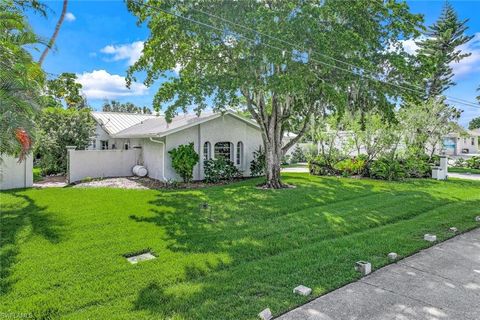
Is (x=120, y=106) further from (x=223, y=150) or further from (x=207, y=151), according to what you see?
(x=207, y=151)

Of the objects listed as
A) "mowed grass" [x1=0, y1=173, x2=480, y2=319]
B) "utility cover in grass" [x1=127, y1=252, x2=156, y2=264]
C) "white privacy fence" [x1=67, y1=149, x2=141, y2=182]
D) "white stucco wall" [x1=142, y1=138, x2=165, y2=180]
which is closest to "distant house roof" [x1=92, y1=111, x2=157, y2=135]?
"white privacy fence" [x1=67, y1=149, x2=141, y2=182]

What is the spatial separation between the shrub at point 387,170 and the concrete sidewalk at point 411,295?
11.0 metres

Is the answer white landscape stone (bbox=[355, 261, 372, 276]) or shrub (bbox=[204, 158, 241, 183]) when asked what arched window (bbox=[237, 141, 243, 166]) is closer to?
shrub (bbox=[204, 158, 241, 183])

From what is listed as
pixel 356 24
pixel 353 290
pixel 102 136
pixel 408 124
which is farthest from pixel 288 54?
pixel 102 136

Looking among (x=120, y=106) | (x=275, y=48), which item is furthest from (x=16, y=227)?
(x=120, y=106)

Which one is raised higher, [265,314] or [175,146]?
[175,146]

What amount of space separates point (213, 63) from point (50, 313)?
10.7m

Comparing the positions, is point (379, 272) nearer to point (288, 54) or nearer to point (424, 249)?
point (424, 249)

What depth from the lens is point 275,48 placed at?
932 cm

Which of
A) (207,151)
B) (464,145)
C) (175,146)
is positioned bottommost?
(207,151)

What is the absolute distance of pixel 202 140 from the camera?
1526 centimetres

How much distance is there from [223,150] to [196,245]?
10.6 metres

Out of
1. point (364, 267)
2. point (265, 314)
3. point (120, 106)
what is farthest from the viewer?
point (120, 106)

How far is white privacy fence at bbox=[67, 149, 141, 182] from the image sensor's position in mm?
14875
